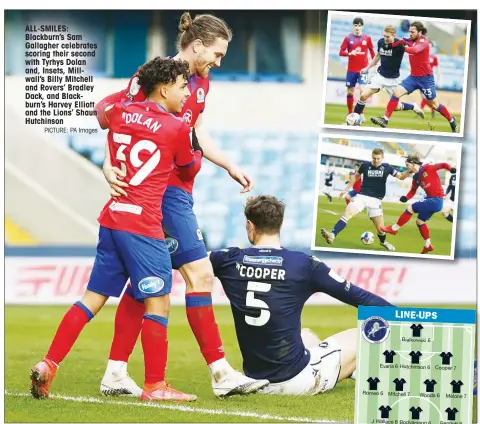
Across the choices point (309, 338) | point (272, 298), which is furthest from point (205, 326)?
point (309, 338)

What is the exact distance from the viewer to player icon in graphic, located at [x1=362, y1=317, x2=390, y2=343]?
20.1 ft

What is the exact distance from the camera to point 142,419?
19.1ft

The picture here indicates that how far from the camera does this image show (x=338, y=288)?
6.16 meters

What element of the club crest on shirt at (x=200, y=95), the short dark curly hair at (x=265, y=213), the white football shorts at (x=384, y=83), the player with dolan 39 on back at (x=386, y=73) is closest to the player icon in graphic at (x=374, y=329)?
the short dark curly hair at (x=265, y=213)

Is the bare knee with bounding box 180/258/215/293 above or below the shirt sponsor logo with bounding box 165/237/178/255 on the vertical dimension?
below

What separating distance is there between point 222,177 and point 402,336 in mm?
1580

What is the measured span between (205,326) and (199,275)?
33 cm

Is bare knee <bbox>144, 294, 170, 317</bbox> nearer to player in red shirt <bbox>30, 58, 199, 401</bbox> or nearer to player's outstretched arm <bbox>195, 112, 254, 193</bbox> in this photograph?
player in red shirt <bbox>30, 58, 199, 401</bbox>

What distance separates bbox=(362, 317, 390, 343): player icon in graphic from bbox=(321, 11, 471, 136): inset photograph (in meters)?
1.31

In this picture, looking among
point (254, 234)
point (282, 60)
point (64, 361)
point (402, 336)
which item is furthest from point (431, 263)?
point (64, 361)

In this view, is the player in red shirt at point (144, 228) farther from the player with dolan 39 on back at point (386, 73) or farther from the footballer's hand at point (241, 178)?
the player with dolan 39 on back at point (386, 73)

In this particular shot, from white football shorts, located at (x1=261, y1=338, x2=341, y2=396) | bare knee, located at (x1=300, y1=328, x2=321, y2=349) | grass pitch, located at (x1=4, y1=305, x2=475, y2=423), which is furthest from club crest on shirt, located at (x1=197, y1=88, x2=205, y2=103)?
white football shorts, located at (x1=261, y1=338, x2=341, y2=396)

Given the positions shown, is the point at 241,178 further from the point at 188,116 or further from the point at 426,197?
the point at 426,197

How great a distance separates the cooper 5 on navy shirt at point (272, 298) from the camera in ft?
19.8
